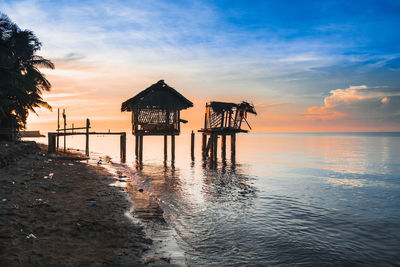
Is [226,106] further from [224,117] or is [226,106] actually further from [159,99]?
[159,99]

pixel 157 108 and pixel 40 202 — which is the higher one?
pixel 157 108

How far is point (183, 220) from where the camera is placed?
32.4 ft

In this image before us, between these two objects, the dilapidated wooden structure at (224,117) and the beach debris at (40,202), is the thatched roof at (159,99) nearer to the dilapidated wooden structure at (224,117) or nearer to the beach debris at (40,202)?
the dilapidated wooden structure at (224,117)

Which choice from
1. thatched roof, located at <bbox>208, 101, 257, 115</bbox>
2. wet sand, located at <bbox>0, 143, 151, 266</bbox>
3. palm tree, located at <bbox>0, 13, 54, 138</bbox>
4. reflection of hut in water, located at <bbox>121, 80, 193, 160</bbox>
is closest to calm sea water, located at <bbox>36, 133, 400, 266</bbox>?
wet sand, located at <bbox>0, 143, 151, 266</bbox>

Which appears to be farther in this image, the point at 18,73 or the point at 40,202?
the point at 18,73

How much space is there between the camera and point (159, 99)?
2783cm

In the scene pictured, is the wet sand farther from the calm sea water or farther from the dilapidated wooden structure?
the dilapidated wooden structure

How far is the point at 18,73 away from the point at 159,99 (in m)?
12.8

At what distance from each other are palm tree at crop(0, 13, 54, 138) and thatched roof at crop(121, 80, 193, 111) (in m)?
9.45

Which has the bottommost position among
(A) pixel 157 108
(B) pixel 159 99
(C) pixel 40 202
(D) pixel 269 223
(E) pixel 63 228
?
(D) pixel 269 223

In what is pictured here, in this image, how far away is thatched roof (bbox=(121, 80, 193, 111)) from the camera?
27328mm

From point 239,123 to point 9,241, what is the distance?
28446mm

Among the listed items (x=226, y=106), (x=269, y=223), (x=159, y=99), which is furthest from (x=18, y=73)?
(x=269, y=223)

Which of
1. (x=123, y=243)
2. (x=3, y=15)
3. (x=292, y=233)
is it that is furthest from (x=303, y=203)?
(x=3, y=15)
